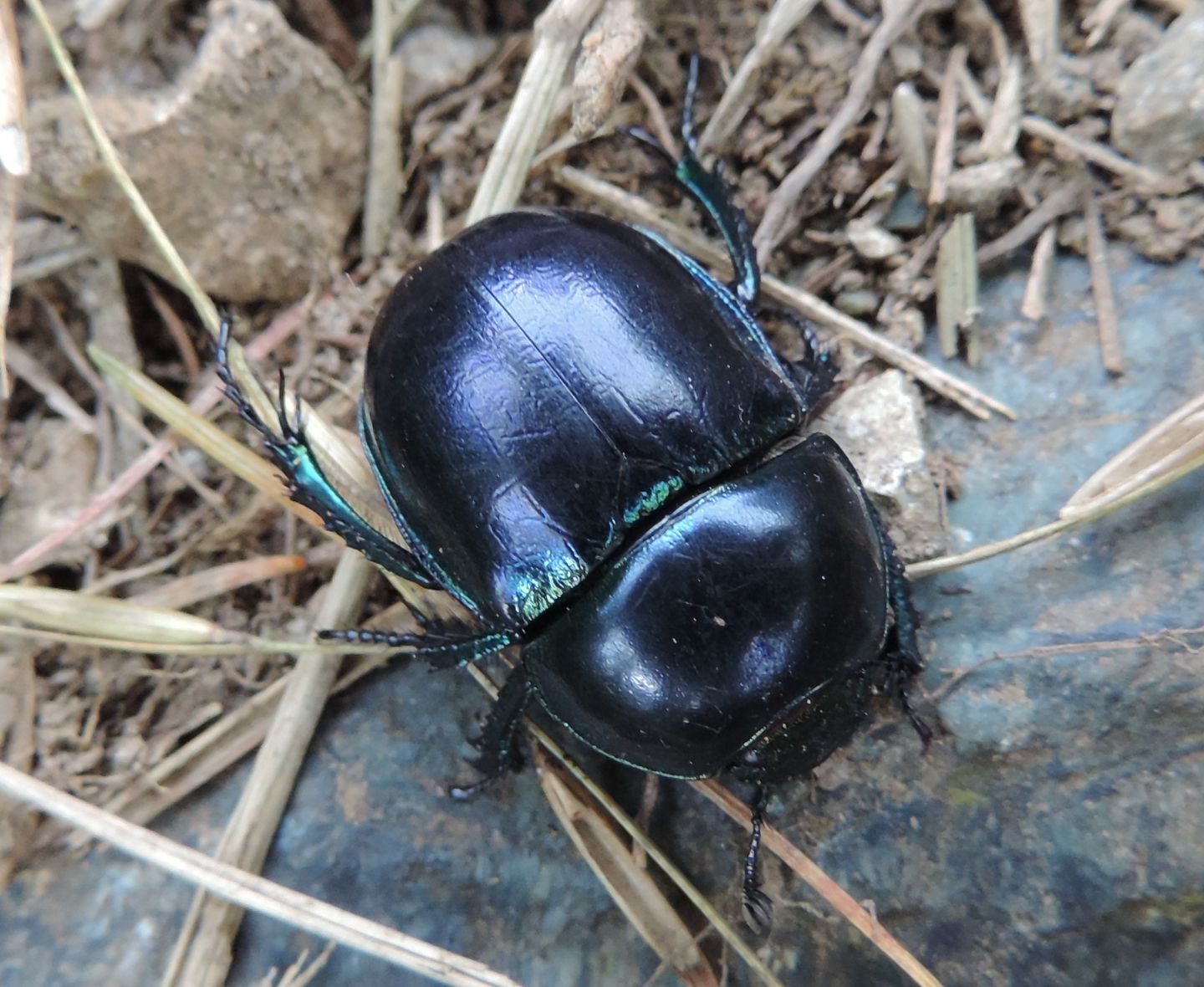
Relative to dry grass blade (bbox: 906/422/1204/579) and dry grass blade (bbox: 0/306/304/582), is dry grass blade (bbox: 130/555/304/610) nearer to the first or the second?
dry grass blade (bbox: 0/306/304/582)

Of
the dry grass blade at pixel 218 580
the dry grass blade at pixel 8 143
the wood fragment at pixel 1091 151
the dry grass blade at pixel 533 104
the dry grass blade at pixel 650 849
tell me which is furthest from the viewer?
the dry grass blade at pixel 218 580

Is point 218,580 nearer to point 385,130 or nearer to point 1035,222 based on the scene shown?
point 385,130

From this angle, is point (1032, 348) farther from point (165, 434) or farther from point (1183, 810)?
point (165, 434)

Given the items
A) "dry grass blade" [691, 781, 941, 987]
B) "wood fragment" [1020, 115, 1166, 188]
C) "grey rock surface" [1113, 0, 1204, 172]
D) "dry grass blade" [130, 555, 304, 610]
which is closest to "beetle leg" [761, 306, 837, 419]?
"wood fragment" [1020, 115, 1166, 188]

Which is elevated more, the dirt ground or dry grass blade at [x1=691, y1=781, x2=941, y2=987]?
the dirt ground

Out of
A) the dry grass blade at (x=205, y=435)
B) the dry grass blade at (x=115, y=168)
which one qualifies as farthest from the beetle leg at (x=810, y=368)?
the dry grass blade at (x=115, y=168)

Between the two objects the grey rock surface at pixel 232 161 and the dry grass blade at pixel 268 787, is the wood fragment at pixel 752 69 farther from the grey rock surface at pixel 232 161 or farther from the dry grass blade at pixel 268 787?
the dry grass blade at pixel 268 787
